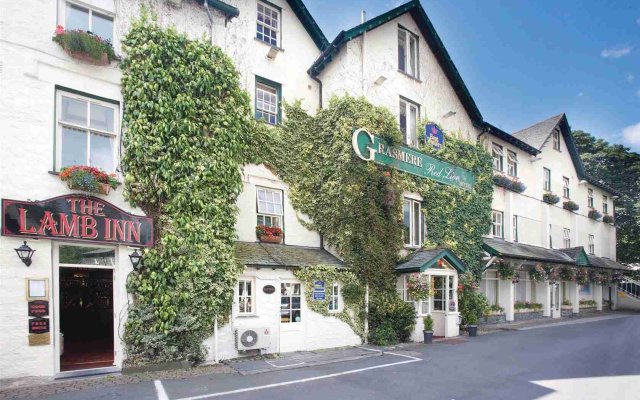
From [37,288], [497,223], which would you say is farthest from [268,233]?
[497,223]

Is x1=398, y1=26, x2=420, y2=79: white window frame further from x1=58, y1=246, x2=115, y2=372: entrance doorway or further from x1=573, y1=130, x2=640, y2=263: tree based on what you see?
x1=573, y1=130, x2=640, y2=263: tree

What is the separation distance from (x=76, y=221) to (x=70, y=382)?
11.6 feet

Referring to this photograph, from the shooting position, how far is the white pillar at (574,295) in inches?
1091

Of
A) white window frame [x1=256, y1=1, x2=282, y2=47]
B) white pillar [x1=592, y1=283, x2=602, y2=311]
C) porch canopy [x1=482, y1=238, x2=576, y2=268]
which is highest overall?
white window frame [x1=256, y1=1, x2=282, y2=47]

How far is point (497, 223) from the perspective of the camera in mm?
23000

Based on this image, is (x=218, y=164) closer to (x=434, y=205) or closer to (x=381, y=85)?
(x=381, y=85)

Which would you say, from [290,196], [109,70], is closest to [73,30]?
[109,70]

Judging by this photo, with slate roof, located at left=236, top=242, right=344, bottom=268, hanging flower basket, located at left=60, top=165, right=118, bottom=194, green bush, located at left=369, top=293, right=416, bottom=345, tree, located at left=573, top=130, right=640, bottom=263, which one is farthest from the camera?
tree, located at left=573, top=130, right=640, bottom=263

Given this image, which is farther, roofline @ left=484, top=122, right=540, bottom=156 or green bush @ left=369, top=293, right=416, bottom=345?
roofline @ left=484, top=122, right=540, bottom=156

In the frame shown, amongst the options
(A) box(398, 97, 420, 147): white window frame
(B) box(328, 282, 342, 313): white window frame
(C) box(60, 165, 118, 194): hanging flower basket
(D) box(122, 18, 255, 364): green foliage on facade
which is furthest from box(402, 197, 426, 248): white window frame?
(C) box(60, 165, 118, 194): hanging flower basket

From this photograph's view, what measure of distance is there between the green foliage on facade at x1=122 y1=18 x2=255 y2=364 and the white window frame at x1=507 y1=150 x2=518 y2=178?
60.1 feet

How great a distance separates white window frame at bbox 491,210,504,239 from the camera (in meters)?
22.7

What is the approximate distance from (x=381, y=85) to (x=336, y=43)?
8.08 ft

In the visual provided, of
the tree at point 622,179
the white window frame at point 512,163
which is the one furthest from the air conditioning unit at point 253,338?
the tree at point 622,179
